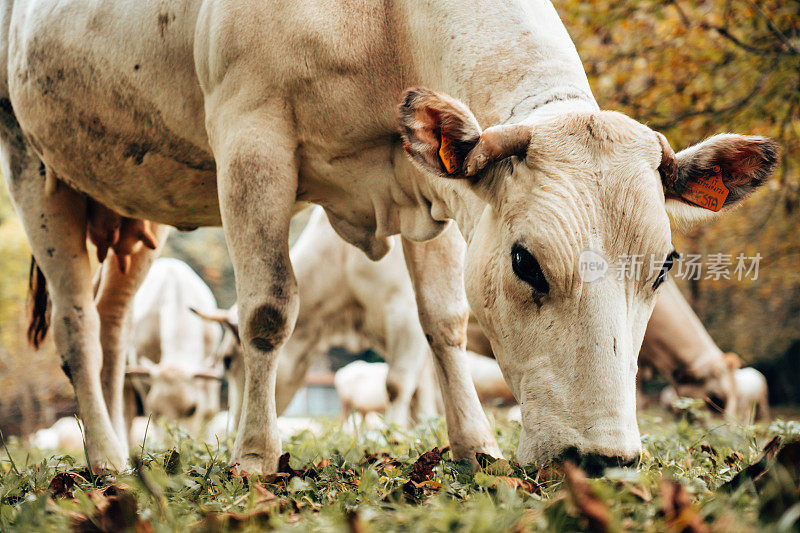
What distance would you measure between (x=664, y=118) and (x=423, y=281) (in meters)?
4.38

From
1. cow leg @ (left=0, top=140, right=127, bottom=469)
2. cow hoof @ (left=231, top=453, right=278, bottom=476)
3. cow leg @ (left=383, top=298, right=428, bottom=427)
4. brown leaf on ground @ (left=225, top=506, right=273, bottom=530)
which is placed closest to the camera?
brown leaf on ground @ (left=225, top=506, right=273, bottom=530)

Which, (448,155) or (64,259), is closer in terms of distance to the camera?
(448,155)

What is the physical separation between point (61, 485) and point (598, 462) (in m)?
1.71

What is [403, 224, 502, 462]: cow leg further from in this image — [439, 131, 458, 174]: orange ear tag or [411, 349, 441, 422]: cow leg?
[411, 349, 441, 422]: cow leg

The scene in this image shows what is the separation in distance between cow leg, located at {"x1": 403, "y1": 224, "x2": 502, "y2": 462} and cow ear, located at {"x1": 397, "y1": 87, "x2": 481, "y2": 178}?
3.70ft

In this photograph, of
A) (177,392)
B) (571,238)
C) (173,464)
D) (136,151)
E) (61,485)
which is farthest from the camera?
(177,392)

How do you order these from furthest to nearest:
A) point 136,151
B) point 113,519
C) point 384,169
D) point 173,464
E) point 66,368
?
1. point 66,368
2. point 136,151
3. point 384,169
4. point 173,464
5. point 113,519

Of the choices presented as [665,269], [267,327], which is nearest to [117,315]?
[267,327]

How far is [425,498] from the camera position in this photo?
2.16 metres

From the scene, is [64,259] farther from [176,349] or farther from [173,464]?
[176,349]

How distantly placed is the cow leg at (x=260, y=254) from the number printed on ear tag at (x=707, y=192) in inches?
60.3

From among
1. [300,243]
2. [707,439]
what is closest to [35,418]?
[300,243]

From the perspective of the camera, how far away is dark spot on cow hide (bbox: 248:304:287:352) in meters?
3.04

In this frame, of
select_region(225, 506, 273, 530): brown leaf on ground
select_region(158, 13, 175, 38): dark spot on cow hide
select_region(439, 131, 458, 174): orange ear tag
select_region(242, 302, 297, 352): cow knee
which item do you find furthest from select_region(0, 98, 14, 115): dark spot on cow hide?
select_region(225, 506, 273, 530): brown leaf on ground
